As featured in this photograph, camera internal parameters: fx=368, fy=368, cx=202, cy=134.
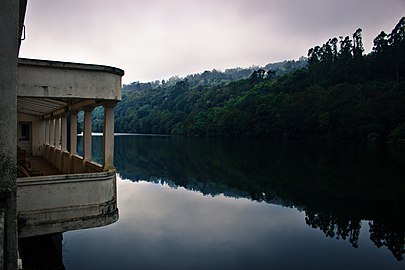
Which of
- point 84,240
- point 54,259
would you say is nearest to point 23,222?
point 54,259

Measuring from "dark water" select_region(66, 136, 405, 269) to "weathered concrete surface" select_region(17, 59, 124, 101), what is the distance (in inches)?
257

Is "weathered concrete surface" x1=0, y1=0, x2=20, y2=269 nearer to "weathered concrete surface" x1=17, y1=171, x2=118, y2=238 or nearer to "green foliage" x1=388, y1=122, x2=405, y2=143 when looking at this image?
"weathered concrete surface" x1=17, y1=171, x2=118, y2=238

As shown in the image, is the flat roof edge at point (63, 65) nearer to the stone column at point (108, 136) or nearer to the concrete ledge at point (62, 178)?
the stone column at point (108, 136)

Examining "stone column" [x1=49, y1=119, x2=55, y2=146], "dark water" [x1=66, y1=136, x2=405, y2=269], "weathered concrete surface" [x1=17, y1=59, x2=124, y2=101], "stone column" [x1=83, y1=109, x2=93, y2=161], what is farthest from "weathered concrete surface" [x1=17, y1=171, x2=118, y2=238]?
"stone column" [x1=49, y1=119, x2=55, y2=146]

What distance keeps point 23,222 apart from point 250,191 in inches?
790

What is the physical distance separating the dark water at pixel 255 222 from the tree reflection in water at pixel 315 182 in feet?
0.20

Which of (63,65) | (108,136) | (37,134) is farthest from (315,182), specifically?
(63,65)

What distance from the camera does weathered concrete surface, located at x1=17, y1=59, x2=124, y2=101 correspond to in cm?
697

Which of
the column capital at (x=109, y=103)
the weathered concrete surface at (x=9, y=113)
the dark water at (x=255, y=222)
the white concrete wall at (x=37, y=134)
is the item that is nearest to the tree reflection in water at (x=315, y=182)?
the dark water at (x=255, y=222)

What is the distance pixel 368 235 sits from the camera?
15.6 meters

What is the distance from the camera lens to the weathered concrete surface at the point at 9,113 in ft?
15.6

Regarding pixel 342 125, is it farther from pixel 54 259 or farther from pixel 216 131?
pixel 54 259

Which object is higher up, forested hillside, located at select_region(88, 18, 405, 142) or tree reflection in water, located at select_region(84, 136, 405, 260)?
forested hillside, located at select_region(88, 18, 405, 142)

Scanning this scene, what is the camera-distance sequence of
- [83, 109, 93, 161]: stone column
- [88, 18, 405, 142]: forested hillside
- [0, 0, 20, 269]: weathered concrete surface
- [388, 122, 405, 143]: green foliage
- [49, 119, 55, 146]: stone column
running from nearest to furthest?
1. [0, 0, 20, 269]: weathered concrete surface
2. [83, 109, 93, 161]: stone column
3. [49, 119, 55, 146]: stone column
4. [388, 122, 405, 143]: green foliage
5. [88, 18, 405, 142]: forested hillside
